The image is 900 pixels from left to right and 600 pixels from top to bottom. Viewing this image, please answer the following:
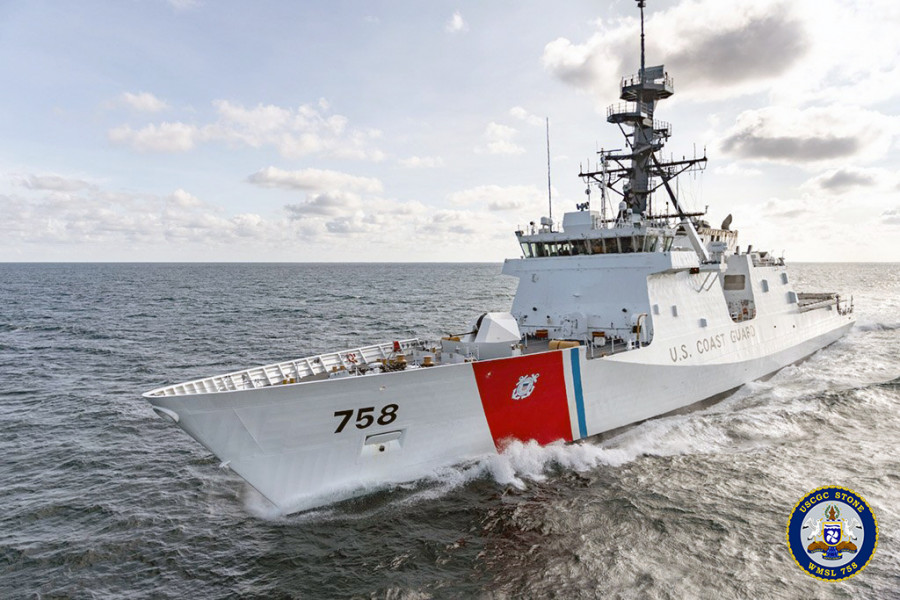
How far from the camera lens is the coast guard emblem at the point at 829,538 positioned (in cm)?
778

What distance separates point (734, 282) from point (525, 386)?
12.2m

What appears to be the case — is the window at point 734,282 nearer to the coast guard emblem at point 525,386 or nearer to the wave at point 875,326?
the coast guard emblem at point 525,386

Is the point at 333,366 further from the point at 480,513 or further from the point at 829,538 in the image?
the point at 829,538

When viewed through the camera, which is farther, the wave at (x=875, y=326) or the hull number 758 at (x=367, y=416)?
the wave at (x=875, y=326)

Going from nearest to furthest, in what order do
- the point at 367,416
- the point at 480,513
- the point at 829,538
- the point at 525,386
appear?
the point at 829,538, the point at 367,416, the point at 480,513, the point at 525,386

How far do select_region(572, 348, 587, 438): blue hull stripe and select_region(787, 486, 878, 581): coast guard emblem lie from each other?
456cm

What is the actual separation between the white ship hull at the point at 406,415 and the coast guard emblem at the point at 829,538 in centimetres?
468

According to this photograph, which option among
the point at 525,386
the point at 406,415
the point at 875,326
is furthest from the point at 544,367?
the point at 875,326

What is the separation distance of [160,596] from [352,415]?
382 centimetres

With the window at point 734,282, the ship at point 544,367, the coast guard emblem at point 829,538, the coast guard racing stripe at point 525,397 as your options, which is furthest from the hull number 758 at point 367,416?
the window at point 734,282

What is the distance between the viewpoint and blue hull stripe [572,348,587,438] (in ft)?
37.6

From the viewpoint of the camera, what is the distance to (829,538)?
8047mm

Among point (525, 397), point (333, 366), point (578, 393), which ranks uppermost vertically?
point (333, 366)

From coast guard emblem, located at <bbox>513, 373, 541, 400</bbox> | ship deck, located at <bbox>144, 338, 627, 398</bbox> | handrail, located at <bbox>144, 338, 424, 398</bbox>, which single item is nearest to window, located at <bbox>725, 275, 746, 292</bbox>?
ship deck, located at <bbox>144, 338, 627, 398</bbox>
